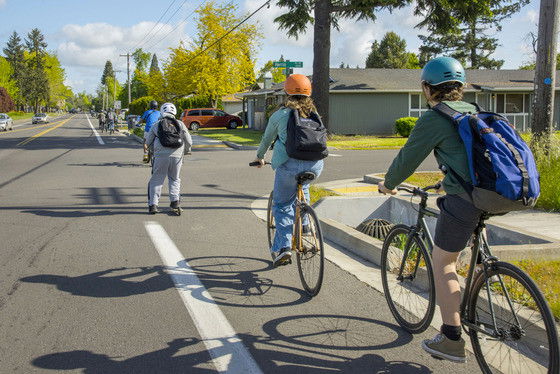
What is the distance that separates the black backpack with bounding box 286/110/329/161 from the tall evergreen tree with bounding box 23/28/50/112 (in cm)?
12795

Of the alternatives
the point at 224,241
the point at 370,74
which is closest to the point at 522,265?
the point at 224,241

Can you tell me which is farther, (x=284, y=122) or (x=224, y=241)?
(x=224, y=241)

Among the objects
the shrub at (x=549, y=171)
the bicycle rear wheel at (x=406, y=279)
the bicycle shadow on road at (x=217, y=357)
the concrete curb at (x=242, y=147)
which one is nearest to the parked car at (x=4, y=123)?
the concrete curb at (x=242, y=147)

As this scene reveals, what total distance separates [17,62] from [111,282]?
5266 inches

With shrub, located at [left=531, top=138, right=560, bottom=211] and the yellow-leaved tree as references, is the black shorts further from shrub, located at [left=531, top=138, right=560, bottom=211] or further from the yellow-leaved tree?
the yellow-leaved tree

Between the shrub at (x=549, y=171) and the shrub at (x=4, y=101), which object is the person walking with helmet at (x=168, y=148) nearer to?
the shrub at (x=549, y=171)

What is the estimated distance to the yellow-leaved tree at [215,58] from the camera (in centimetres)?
4838

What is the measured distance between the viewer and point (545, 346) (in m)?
3.17

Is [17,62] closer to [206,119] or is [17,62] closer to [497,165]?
[206,119]

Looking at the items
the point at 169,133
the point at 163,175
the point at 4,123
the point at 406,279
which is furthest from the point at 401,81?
the point at 406,279

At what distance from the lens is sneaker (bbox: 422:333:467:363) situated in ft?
11.5

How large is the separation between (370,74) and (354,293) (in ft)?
116

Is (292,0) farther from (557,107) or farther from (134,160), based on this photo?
(557,107)

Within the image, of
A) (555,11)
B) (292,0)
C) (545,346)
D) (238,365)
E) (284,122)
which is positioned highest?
(292,0)
